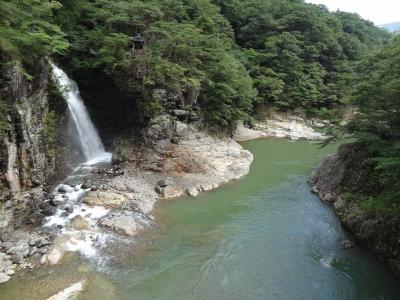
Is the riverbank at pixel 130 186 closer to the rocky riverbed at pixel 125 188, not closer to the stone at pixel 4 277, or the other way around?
the rocky riverbed at pixel 125 188

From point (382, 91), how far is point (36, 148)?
48.7ft

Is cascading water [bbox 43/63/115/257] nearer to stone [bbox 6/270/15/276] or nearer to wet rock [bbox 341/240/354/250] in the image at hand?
stone [bbox 6/270/15/276]

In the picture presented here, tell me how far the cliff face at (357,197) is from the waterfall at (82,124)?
516 inches

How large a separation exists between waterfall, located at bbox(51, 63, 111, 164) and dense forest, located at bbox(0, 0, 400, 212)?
1.34m

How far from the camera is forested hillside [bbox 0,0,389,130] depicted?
Answer: 17344 millimetres

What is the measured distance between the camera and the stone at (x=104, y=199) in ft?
57.3

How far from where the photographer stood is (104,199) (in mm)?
17812

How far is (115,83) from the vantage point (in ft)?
76.4

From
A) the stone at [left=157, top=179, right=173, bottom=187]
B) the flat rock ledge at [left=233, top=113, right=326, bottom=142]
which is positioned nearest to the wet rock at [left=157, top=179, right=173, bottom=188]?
the stone at [left=157, top=179, right=173, bottom=187]

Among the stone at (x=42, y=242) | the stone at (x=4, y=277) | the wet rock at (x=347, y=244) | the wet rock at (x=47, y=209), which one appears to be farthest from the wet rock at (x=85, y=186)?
the wet rock at (x=347, y=244)

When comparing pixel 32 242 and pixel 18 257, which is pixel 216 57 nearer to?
pixel 32 242

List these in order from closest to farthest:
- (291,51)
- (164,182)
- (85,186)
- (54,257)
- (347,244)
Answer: (54,257), (347,244), (85,186), (164,182), (291,51)

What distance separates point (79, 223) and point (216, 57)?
17.3 metres

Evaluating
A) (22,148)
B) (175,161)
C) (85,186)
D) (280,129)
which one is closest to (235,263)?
(85,186)
